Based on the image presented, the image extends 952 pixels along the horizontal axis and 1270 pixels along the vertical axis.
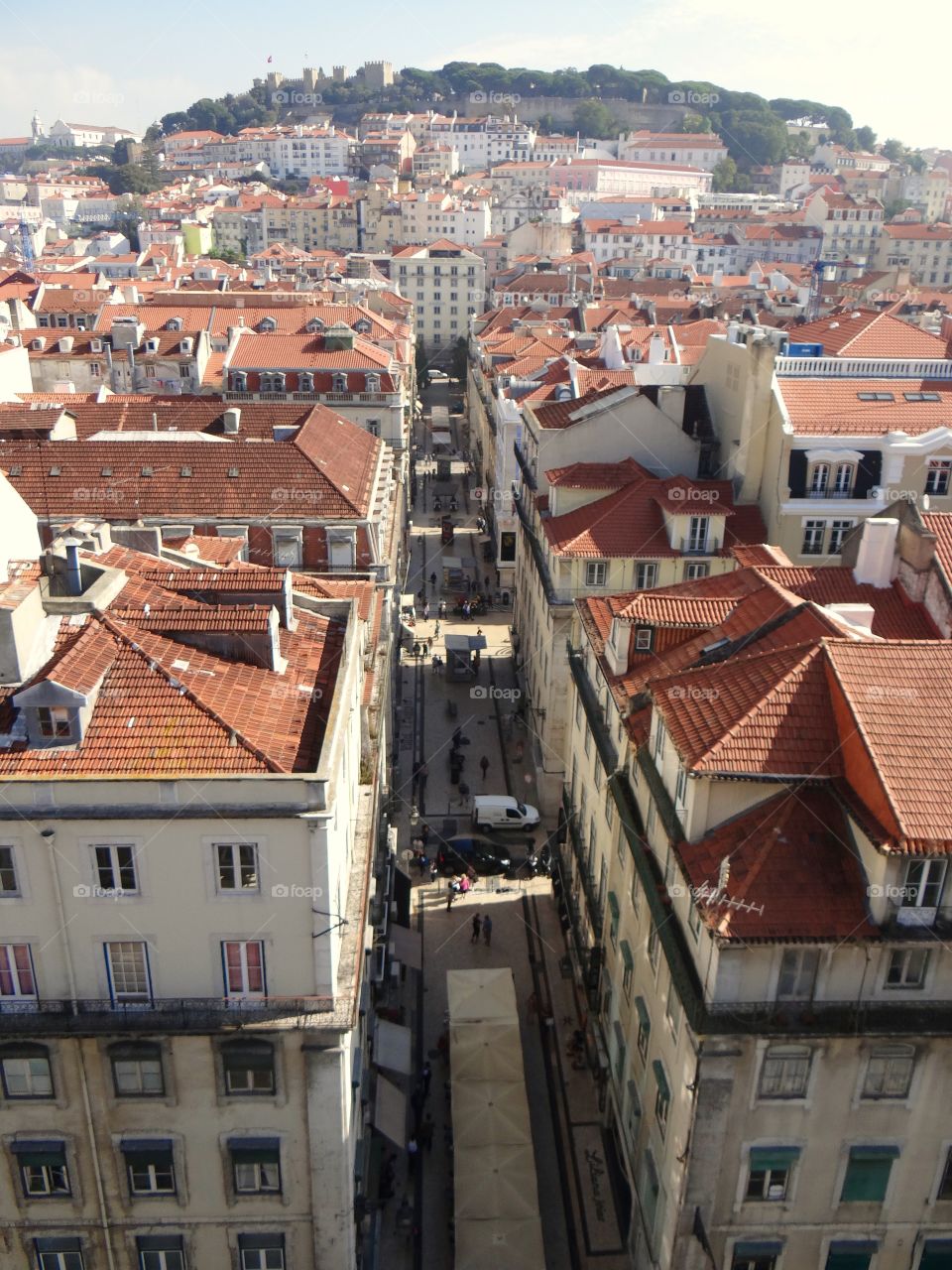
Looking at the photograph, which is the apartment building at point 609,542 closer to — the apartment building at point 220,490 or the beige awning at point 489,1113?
the apartment building at point 220,490

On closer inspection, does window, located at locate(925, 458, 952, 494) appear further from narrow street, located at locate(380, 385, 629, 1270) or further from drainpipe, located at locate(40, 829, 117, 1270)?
drainpipe, located at locate(40, 829, 117, 1270)

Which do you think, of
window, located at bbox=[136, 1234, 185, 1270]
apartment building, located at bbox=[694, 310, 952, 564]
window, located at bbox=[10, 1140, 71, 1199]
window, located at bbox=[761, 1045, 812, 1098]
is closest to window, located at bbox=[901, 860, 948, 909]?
window, located at bbox=[761, 1045, 812, 1098]

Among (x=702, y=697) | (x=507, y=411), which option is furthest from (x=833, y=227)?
(x=702, y=697)

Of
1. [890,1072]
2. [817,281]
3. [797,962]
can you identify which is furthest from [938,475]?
[817,281]

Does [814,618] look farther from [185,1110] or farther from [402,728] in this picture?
[402,728]

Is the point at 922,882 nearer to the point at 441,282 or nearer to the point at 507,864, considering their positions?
the point at 507,864

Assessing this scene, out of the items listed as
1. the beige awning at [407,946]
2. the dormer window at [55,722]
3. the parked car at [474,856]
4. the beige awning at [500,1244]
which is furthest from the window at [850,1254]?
the parked car at [474,856]
